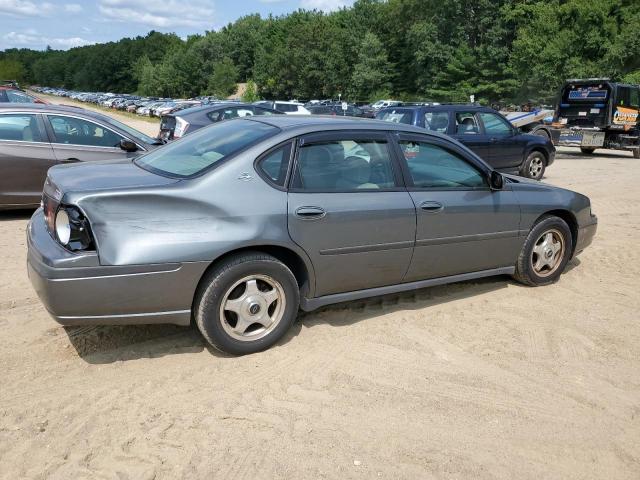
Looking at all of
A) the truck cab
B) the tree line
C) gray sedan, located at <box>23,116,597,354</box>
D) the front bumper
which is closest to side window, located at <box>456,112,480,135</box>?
gray sedan, located at <box>23,116,597,354</box>

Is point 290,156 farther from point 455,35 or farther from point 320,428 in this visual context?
point 455,35

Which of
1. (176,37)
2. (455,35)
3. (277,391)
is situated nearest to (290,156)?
(277,391)

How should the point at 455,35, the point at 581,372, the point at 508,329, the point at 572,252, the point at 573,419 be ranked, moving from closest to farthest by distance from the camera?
1. the point at 573,419
2. the point at 581,372
3. the point at 508,329
4. the point at 572,252
5. the point at 455,35

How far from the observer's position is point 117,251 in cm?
333

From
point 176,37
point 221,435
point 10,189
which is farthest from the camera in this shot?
point 176,37

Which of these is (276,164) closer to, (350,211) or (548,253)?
(350,211)

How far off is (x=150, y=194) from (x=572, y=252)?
4.12m

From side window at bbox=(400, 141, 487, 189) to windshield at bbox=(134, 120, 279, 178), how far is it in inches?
45.4

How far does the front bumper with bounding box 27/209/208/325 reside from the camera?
3.29 m

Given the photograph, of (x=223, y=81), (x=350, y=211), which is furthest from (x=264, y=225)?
(x=223, y=81)

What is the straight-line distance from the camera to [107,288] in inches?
131

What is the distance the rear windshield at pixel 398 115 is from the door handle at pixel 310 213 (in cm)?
664

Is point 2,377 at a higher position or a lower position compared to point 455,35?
lower

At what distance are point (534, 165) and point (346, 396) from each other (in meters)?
10.3
